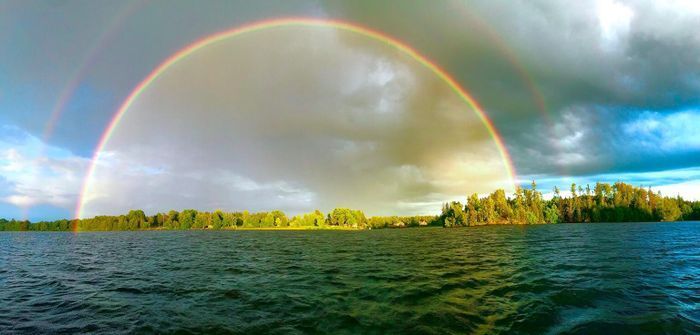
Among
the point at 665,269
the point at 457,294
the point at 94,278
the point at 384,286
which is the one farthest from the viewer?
the point at 94,278

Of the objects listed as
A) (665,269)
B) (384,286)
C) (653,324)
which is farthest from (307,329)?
(665,269)

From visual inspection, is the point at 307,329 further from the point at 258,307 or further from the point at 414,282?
the point at 414,282

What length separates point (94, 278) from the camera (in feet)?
101

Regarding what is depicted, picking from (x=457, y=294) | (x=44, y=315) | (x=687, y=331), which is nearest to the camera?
(x=687, y=331)

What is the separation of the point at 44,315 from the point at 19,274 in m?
24.9

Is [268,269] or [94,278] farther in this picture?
[268,269]

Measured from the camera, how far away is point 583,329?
13.4m

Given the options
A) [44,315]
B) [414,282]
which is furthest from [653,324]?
[44,315]

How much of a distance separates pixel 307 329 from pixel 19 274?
123 feet

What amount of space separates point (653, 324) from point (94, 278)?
38628mm

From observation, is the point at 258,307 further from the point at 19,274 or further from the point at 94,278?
the point at 19,274

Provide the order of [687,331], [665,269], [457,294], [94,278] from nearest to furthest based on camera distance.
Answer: [687,331], [457,294], [665,269], [94,278]

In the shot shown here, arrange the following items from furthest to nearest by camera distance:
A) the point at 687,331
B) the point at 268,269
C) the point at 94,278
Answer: the point at 268,269, the point at 94,278, the point at 687,331

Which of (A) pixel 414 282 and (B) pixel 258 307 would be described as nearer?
(B) pixel 258 307
